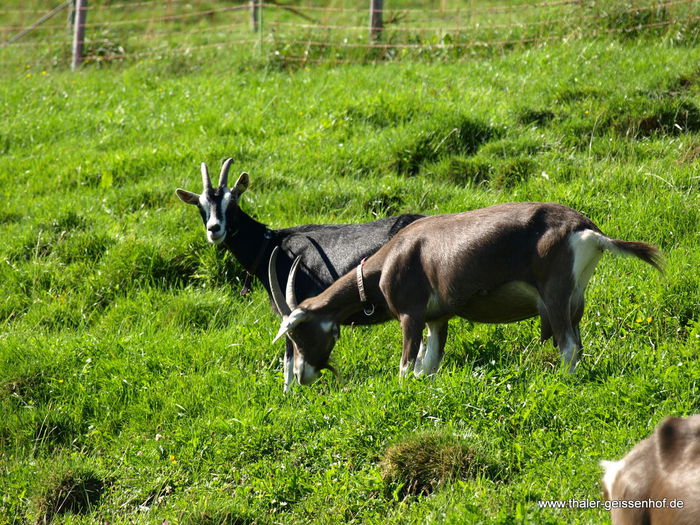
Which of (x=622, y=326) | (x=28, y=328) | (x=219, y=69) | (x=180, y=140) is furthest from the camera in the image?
(x=219, y=69)

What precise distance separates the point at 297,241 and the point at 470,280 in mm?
2349

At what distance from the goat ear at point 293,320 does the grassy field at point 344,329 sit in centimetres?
48

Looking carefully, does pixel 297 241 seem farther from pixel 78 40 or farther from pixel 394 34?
pixel 78 40

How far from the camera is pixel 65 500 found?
6.14 meters

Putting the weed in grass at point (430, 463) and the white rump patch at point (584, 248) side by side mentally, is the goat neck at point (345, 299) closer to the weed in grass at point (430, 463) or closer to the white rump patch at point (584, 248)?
the white rump patch at point (584, 248)

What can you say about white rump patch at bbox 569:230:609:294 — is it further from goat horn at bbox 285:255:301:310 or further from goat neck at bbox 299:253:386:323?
goat horn at bbox 285:255:301:310

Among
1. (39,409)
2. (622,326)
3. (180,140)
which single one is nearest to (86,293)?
(39,409)

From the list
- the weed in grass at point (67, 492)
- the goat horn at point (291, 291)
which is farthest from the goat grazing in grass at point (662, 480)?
the goat horn at point (291, 291)

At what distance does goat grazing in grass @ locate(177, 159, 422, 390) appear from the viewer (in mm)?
7895

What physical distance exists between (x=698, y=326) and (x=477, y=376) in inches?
62.4

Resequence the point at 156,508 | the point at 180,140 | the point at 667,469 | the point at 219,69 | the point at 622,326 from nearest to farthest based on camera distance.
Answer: the point at 667,469, the point at 156,508, the point at 622,326, the point at 180,140, the point at 219,69

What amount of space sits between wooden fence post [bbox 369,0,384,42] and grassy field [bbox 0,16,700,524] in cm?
98

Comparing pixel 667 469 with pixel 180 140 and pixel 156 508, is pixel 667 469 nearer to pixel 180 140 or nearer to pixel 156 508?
pixel 156 508

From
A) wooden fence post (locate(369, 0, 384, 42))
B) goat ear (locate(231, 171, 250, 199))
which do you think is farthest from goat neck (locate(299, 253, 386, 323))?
wooden fence post (locate(369, 0, 384, 42))
